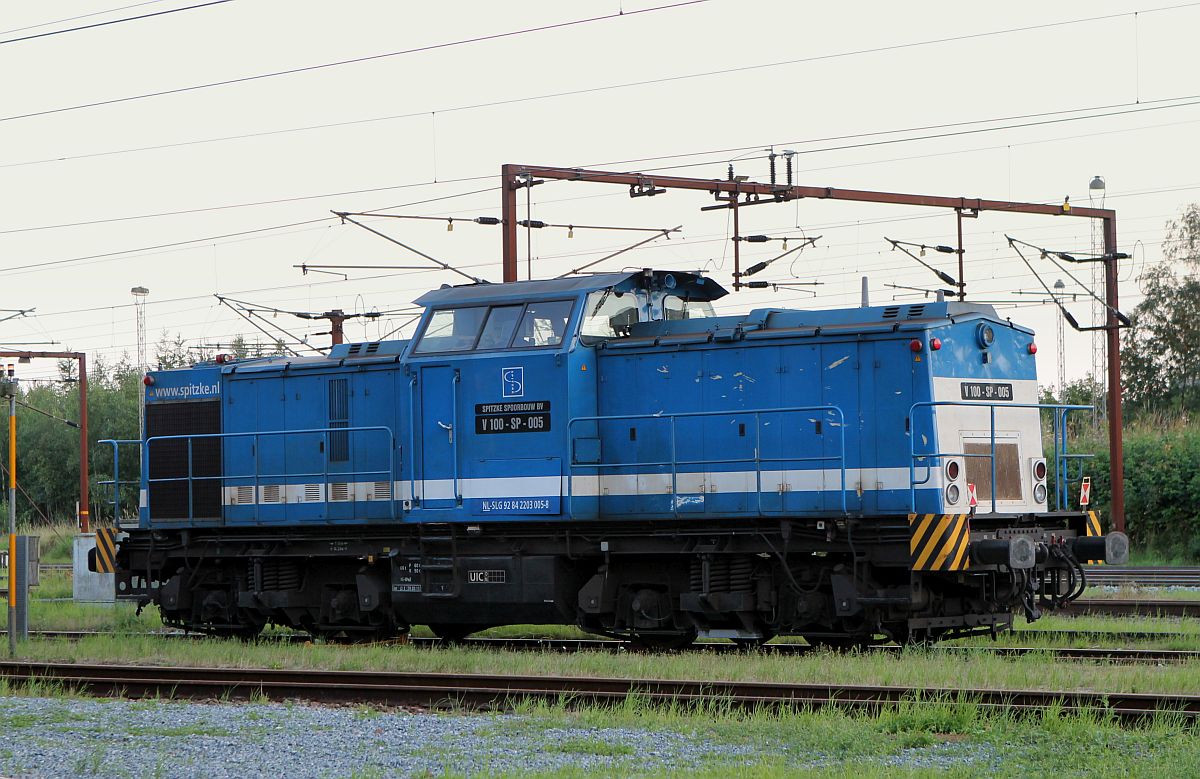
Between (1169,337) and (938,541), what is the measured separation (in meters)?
44.4

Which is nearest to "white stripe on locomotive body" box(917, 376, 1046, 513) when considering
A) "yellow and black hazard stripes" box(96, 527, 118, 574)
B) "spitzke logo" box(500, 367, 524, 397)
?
"spitzke logo" box(500, 367, 524, 397)

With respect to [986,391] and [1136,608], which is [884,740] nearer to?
[986,391]

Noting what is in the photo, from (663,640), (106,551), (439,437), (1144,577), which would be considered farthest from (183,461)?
(1144,577)

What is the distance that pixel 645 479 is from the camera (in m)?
13.7

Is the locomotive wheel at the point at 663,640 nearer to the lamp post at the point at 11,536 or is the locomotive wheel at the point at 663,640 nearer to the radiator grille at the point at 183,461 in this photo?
the radiator grille at the point at 183,461

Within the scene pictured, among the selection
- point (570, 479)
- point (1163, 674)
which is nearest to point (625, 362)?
point (570, 479)

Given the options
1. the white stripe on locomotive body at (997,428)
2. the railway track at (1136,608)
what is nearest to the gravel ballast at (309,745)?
the white stripe on locomotive body at (997,428)

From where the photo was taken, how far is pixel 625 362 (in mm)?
14047

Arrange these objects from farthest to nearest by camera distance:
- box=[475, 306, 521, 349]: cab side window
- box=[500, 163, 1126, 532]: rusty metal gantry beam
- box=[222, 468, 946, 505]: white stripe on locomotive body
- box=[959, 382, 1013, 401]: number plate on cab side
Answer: box=[500, 163, 1126, 532]: rusty metal gantry beam, box=[475, 306, 521, 349]: cab side window, box=[959, 382, 1013, 401]: number plate on cab side, box=[222, 468, 946, 505]: white stripe on locomotive body

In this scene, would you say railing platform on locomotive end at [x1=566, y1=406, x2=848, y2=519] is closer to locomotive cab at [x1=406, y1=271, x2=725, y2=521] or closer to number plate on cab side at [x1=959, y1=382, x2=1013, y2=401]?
locomotive cab at [x1=406, y1=271, x2=725, y2=521]

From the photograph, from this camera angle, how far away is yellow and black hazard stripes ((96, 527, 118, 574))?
16.5m

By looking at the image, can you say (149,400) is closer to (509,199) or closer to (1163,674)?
(509,199)

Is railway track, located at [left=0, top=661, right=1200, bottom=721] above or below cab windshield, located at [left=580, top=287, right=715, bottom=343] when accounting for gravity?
below

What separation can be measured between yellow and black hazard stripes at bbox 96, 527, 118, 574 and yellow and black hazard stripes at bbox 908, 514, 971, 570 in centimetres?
954
